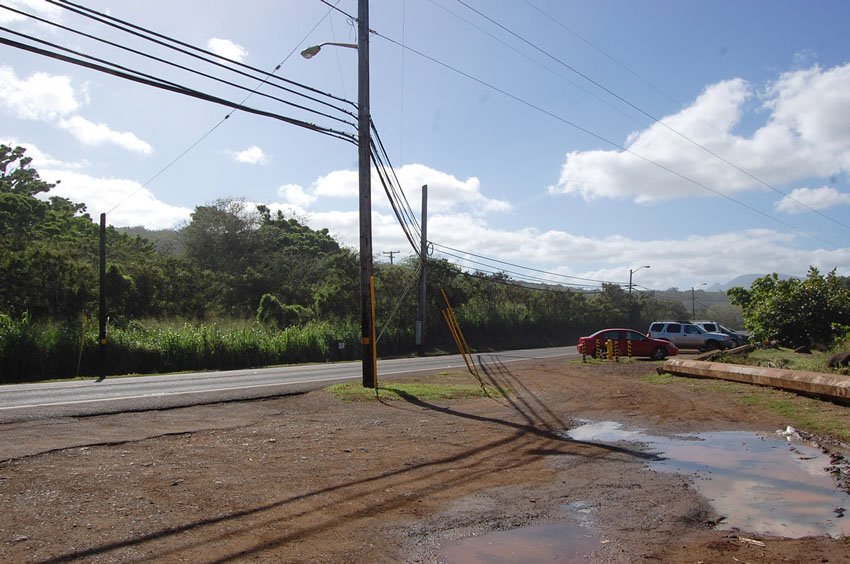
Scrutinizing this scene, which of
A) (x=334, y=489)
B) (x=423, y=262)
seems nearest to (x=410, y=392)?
(x=334, y=489)

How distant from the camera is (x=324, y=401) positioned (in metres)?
13.9

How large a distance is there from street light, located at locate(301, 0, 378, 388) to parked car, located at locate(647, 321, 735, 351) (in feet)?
79.1

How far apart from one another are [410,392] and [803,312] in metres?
21.8

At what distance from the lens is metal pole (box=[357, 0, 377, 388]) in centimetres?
1559

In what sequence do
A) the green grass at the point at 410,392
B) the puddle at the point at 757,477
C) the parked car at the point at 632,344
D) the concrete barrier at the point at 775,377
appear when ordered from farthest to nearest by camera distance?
the parked car at the point at 632,344
the green grass at the point at 410,392
the concrete barrier at the point at 775,377
the puddle at the point at 757,477

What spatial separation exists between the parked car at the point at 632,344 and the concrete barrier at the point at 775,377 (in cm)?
869

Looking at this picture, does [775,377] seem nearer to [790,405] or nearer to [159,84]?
[790,405]

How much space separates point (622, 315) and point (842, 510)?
2889 inches

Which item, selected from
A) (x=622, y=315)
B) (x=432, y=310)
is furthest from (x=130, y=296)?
(x=622, y=315)

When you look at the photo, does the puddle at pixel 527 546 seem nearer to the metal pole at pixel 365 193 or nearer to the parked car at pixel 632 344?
the metal pole at pixel 365 193

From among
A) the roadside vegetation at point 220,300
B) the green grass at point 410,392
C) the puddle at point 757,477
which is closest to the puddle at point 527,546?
the puddle at point 757,477

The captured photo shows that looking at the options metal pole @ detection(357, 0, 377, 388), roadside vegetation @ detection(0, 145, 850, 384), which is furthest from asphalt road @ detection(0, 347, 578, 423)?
roadside vegetation @ detection(0, 145, 850, 384)

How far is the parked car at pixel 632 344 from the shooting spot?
29.6 m

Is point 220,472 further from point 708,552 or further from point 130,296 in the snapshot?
point 130,296
